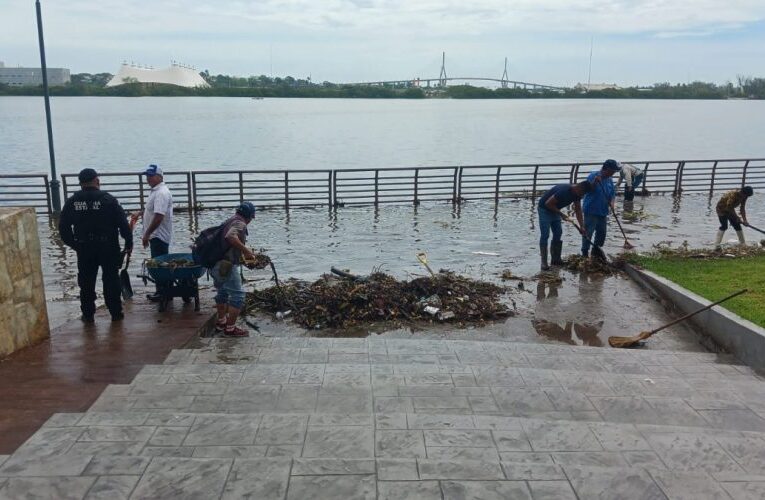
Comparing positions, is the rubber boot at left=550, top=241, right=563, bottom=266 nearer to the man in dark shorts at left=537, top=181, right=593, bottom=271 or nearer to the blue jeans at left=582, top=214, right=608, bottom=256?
the man in dark shorts at left=537, top=181, right=593, bottom=271

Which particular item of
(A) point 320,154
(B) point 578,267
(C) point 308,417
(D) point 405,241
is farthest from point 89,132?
(C) point 308,417

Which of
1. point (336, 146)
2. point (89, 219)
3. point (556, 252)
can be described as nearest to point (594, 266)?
point (556, 252)

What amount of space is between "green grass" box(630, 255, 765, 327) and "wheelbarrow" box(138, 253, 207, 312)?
6074 millimetres

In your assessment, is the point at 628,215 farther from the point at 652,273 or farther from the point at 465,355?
the point at 465,355

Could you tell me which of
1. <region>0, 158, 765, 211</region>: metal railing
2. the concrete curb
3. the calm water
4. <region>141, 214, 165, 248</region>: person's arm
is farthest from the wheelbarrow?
the calm water

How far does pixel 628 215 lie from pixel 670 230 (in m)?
1.70

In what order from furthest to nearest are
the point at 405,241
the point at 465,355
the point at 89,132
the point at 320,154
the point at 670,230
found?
Answer: the point at 89,132 < the point at 320,154 < the point at 670,230 < the point at 405,241 < the point at 465,355

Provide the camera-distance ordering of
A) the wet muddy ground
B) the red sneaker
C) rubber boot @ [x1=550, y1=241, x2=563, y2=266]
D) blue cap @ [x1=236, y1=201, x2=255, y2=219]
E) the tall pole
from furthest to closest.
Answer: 1. the tall pole
2. rubber boot @ [x1=550, y1=241, x2=563, y2=266]
3. the wet muddy ground
4. the red sneaker
5. blue cap @ [x1=236, y1=201, x2=255, y2=219]

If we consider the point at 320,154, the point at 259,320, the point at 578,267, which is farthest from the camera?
the point at 320,154

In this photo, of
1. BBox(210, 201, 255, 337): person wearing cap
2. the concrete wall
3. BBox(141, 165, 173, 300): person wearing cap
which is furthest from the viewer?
BBox(141, 165, 173, 300): person wearing cap

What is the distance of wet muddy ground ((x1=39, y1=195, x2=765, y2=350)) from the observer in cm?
793

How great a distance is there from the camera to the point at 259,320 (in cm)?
812

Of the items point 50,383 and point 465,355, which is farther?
point 465,355

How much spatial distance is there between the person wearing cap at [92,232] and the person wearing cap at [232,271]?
41.5 inches
